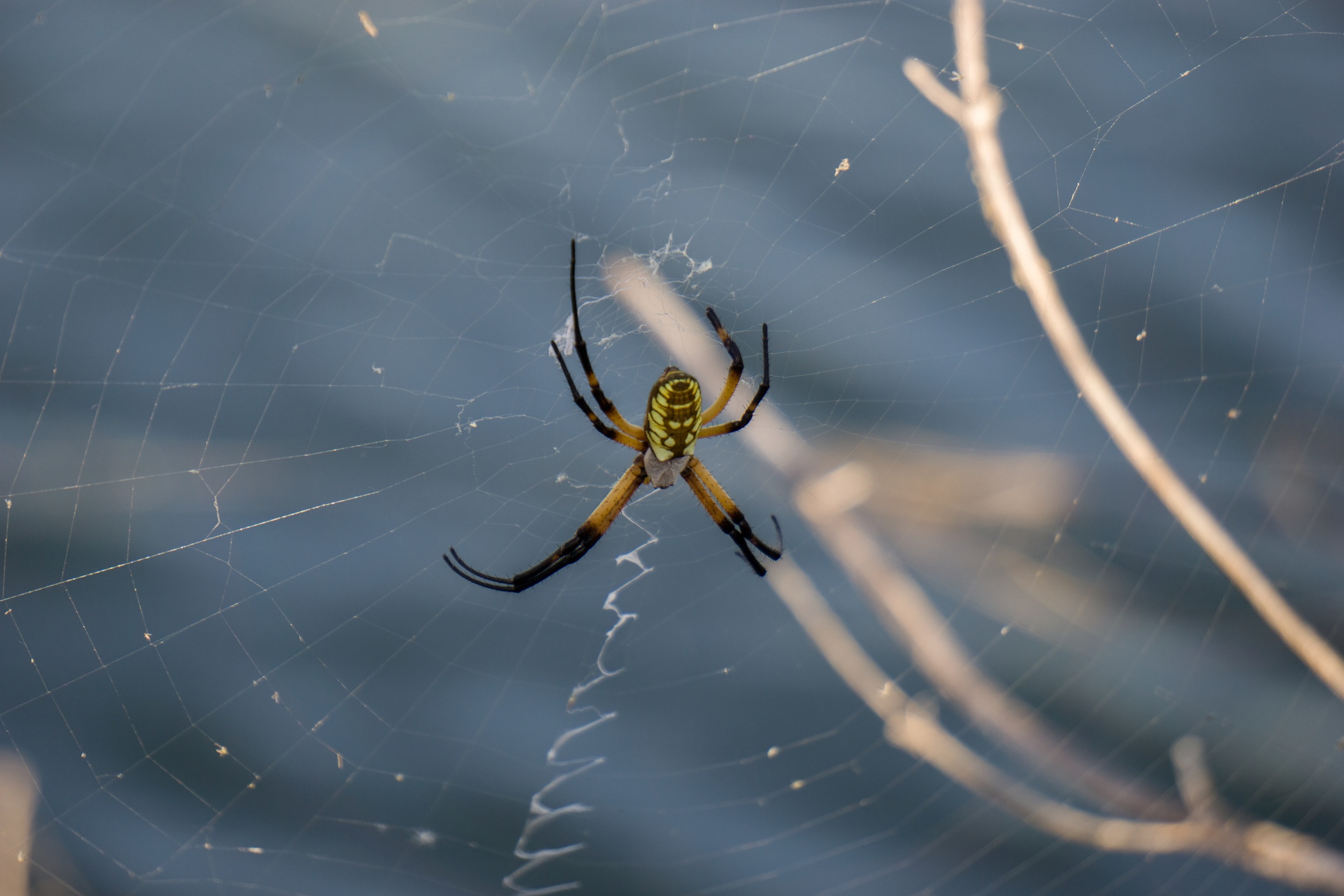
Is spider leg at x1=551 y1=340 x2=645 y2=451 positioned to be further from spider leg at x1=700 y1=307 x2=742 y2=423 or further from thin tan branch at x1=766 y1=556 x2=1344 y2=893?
thin tan branch at x1=766 y1=556 x2=1344 y2=893

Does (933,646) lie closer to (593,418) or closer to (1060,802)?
(1060,802)

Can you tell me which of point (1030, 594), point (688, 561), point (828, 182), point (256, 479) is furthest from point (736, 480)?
point (256, 479)

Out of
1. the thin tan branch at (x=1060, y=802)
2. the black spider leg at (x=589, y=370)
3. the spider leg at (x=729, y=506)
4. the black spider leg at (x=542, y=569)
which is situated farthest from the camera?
the thin tan branch at (x=1060, y=802)

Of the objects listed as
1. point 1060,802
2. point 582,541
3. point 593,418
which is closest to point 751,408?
point 593,418

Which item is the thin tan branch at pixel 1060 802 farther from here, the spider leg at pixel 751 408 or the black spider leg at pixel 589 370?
the black spider leg at pixel 589 370

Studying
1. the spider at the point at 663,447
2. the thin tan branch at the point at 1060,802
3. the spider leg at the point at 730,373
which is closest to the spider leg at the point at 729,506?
the spider at the point at 663,447

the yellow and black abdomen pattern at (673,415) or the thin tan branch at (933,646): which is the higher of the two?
the yellow and black abdomen pattern at (673,415)
